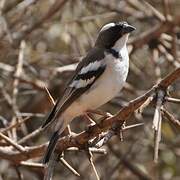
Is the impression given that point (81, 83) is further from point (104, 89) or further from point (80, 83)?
point (104, 89)

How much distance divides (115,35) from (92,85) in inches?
22.5

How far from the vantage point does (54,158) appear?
114 inches

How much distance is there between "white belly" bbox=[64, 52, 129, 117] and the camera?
3.56 metres

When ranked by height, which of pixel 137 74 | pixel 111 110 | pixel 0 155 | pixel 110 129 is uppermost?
pixel 110 129

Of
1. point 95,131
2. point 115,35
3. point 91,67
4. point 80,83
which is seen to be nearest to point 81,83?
point 80,83

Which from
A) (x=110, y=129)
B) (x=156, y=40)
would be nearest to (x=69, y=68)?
(x=156, y=40)

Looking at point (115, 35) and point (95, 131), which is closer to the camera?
point (95, 131)

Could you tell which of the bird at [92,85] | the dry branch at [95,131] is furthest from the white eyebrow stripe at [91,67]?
the dry branch at [95,131]

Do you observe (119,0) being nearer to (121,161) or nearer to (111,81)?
(121,161)

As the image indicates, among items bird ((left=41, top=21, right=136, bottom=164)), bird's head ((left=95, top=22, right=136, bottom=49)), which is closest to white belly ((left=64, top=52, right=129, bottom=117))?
bird ((left=41, top=21, right=136, bottom=164))

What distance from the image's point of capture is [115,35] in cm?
411

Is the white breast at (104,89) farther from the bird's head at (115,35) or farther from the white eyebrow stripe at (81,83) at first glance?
the bird's head at (115,35)

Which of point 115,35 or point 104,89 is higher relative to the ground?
point 115,35

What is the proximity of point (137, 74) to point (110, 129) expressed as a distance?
9.93 feet
